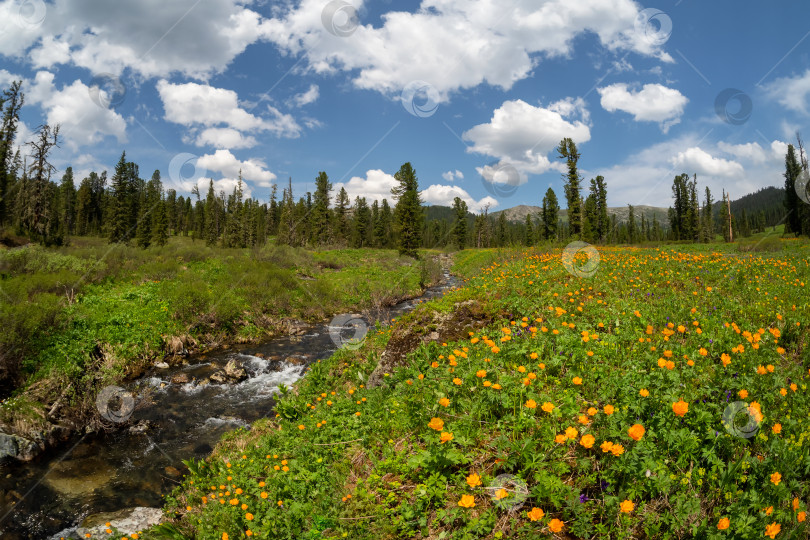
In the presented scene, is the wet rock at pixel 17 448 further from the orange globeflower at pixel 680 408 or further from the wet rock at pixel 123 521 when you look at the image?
the orange globeflower at pixel 680 408

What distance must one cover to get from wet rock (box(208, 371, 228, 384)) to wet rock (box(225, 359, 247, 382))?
11cm

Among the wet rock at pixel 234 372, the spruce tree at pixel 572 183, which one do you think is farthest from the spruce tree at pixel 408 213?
the wet rock at pixel 234 372

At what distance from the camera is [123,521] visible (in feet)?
18.2

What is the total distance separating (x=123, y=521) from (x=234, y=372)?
223 inches

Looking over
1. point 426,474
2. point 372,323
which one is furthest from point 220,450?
point 372,323

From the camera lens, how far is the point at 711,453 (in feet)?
8.71

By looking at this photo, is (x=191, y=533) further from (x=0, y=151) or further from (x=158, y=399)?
(x=0, y=151)

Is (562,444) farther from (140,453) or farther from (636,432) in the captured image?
(140,453)

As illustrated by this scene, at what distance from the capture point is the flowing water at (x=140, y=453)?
19.3ft

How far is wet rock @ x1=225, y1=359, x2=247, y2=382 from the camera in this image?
10948mm

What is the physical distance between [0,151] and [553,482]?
163 ft

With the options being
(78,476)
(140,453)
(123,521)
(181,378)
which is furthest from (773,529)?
(181,378)

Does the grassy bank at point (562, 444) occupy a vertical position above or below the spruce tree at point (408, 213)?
below

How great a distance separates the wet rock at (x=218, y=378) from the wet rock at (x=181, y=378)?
62 centimetres
